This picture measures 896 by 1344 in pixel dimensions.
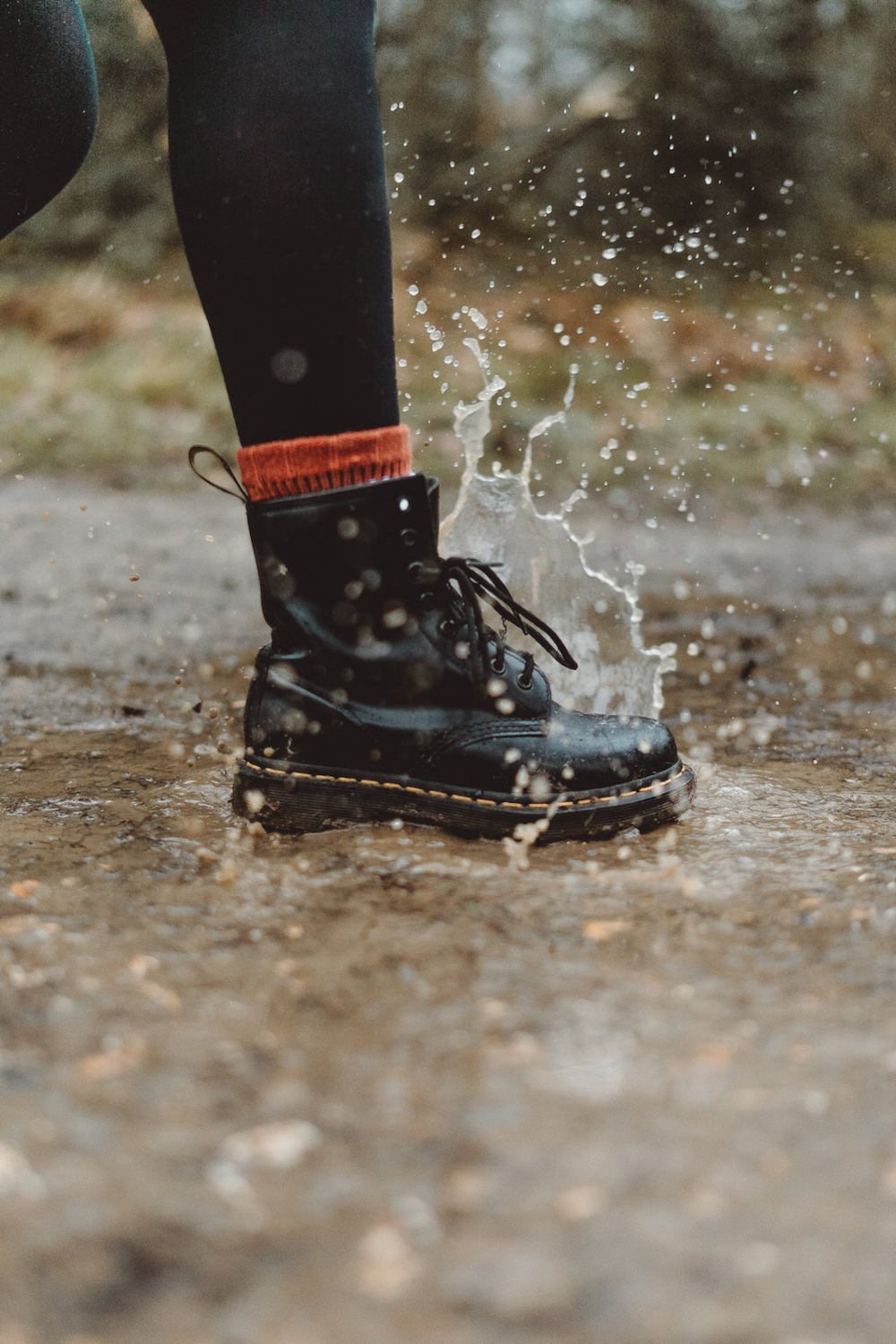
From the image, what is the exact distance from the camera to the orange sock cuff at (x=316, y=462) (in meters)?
1.14

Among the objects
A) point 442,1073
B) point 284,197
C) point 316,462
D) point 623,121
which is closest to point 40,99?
point 284,197

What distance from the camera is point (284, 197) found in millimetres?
1070

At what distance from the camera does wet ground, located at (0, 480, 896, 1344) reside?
0.57 m

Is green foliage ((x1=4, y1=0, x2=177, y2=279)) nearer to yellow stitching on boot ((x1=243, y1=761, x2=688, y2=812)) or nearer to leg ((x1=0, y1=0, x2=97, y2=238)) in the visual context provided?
leg ((x1=0, y1=0, x2=97, y2=238))

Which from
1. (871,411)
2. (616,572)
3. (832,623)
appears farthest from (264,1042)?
(871,411)

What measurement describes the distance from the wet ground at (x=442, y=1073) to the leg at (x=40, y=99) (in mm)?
763

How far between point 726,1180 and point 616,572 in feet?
9.27

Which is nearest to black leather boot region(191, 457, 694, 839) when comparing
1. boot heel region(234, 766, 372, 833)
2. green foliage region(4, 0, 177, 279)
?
boot heel region(234, 766, 372, 833)

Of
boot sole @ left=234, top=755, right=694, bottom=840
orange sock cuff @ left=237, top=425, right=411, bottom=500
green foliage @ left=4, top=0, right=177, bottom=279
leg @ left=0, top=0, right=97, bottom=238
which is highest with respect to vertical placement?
green foliage @ left=4, top=0, right=177, bottom=279

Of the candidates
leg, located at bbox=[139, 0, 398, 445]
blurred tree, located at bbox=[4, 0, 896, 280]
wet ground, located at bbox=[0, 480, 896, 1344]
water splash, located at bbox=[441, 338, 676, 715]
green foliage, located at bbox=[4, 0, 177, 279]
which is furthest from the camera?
green foliage, located at bbox=[4, 0, 177, 279]

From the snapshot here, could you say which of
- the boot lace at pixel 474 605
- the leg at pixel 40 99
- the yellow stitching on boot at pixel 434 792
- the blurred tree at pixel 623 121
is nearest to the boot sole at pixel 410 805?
the yellow stitching on boot at pixel 434 792

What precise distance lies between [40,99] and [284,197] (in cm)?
52

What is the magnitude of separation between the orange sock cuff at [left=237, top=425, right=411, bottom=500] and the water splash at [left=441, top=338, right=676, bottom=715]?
0.59 metres

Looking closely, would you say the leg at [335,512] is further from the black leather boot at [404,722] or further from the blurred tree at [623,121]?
the blurred tree at [623,121]
